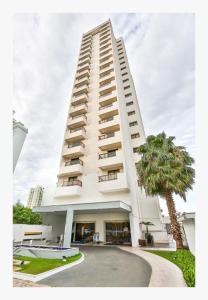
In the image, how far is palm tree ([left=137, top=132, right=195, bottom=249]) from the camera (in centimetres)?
1500

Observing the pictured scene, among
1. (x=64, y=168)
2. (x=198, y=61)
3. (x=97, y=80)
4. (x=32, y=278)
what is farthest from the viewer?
(x=97, y=80)

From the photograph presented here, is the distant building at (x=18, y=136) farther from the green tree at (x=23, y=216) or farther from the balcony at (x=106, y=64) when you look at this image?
the green tree at (x=23, y=216)

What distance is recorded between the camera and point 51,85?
1834cm

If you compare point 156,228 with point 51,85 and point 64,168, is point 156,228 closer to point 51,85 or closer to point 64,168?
point 64,168

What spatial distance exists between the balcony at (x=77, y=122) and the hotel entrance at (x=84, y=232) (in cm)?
1470

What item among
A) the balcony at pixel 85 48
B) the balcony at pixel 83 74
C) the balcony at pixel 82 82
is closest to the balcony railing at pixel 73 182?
the balcony at pixel 82 82

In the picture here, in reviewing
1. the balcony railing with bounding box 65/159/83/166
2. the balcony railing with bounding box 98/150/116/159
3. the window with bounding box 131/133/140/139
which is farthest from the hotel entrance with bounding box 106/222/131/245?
the window with bounding box 131/133/140/139

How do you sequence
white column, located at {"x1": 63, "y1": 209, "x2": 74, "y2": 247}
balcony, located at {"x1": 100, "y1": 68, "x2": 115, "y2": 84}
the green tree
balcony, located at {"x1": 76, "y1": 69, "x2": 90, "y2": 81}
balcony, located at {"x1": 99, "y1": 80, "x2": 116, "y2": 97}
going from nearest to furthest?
white column, located at {"x1": 63, "y1": 209, "x2": 74, "y2": 247} → balcony, located at {"x1": 99, "y1": 80, "x2": 116, "y2": 97} → balcony, located at {"x1": 100, "y1": 68, "x2": 115, "y2": 84} → balcony, located at {"x1": 76, "y1": 69, "x2": 90, "y2": 81} → the green tree

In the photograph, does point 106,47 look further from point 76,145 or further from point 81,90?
point 76,145

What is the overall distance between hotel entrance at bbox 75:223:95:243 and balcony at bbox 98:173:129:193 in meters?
5.58

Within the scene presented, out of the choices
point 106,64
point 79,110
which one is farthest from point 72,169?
point 106,64

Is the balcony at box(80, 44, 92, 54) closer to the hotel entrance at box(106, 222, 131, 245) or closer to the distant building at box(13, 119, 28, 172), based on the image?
the distant building at box(13, 119, 28, 172)
